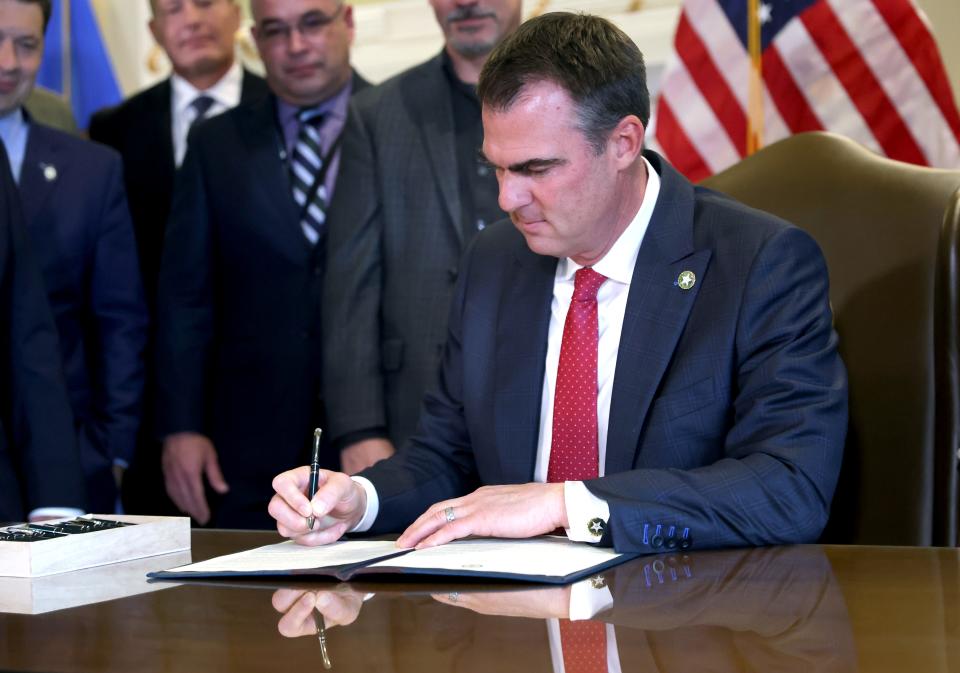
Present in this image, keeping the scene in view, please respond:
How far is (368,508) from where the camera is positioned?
211 cm

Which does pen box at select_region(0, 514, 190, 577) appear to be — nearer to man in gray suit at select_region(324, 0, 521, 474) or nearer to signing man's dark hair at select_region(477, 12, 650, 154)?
signing man's dark hair at select_region(477, 12, 650, 154)

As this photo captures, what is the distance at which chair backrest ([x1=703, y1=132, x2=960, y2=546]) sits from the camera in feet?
7.07

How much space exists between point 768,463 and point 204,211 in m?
2.54

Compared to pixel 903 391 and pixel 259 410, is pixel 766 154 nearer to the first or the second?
pixel 903 391

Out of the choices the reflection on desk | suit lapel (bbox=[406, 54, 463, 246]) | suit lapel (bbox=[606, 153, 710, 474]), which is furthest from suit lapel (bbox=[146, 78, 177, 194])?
the reflection on desk

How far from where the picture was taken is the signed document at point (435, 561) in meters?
1.55

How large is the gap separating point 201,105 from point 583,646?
3.49 m

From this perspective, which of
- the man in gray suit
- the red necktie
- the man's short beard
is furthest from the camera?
the man's short beard

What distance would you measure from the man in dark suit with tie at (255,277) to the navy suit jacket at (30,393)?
0.88 metres

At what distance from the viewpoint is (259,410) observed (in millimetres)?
3928

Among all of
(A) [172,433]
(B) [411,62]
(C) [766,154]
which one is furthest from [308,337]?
(C) [766,154]

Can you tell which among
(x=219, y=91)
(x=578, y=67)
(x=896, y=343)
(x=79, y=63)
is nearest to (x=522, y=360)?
(x=578, y=67)

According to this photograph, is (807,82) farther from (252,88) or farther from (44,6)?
(44,6)

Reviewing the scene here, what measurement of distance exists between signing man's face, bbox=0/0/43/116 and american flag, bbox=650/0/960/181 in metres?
2.05
